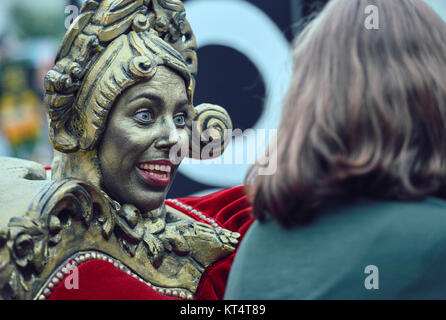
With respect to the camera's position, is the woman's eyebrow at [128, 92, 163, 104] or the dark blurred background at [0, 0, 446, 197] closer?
the woman's eyebrow at [128, 92, 163, 104]

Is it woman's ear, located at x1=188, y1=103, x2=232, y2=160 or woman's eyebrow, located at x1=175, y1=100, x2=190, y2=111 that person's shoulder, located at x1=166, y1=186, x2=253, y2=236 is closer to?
woman's ear, located at x1=188, y1=103, x2=232, y2=160

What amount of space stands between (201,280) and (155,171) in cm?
30

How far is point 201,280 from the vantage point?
61.0 inches

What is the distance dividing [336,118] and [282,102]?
4.7 inches

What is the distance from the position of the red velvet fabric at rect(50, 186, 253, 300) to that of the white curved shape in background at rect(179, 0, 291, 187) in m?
0.71

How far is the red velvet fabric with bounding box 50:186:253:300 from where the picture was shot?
1.31 m

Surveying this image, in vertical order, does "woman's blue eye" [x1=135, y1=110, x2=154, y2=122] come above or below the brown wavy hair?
above

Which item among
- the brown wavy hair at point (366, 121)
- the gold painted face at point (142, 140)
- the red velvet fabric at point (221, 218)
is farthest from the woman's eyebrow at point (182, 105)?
the brown wavy hair at point (366, 121)

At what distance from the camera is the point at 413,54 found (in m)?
0.84

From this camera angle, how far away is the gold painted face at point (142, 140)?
1.41 m

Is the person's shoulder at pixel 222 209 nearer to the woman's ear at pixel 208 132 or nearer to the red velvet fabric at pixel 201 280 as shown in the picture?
the red velvet fabric at pixel 201 280

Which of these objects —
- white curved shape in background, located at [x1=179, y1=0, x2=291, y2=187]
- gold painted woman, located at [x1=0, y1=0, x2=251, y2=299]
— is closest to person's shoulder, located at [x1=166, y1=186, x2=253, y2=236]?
gold painted woman, located at [x1=0, y1=0, x2=251, y2=299]

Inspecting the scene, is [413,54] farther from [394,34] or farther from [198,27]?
[198,27]
